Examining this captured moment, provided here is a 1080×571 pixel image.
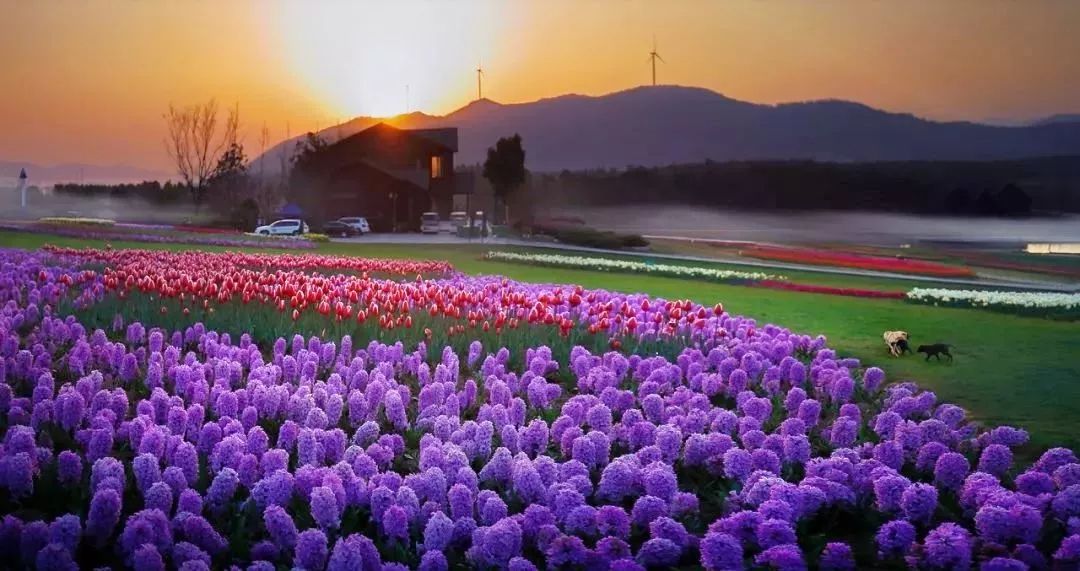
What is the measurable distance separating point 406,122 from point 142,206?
2.36 m

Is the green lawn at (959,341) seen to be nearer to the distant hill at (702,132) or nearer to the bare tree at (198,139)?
the bare tree at (198,139)

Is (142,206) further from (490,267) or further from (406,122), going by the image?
(490,267)

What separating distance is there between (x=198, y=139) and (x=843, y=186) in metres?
5.25

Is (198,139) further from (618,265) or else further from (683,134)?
(683,134)

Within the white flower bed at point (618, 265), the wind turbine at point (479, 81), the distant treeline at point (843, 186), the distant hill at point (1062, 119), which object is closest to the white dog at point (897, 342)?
the distant treeline at point (843, 186)

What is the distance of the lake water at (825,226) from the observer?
5.88 metres

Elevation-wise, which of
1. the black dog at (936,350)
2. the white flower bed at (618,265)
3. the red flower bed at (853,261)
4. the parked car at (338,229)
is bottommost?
the black dog at (936,350)

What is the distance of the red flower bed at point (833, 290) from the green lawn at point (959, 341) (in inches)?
1.9

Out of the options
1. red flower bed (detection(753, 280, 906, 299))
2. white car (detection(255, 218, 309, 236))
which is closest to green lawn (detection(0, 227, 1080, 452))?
red flower bed (detection(753, 280, 906, 299))

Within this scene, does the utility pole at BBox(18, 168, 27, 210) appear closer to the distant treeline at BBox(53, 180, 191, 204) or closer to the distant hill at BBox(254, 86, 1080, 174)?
the distant treeline at BBox(53, 180, 191, 204)

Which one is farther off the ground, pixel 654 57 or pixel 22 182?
pixel 654 57

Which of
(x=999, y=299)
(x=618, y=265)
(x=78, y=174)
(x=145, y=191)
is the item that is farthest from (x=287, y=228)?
(x=999, y=299)

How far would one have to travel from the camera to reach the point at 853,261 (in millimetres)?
6641

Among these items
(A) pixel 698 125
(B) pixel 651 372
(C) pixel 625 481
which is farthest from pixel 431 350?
(A) pixel 698 125
